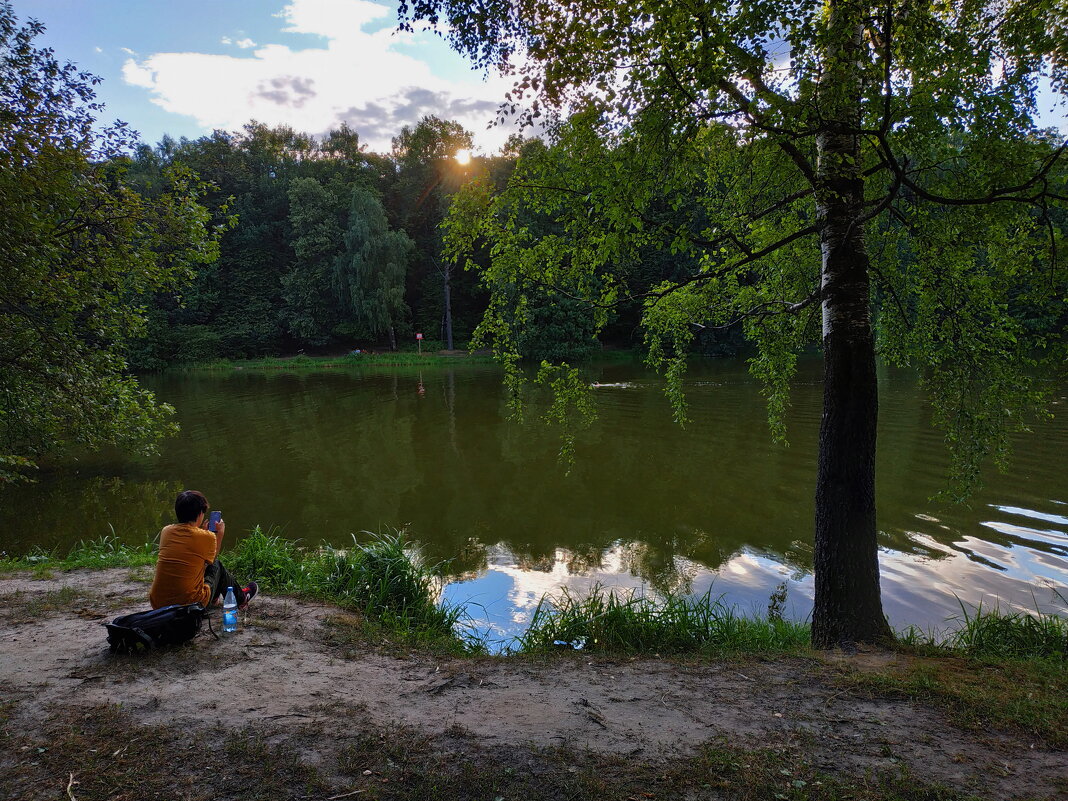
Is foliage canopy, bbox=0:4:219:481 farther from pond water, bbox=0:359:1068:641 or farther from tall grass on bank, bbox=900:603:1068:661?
tall grass on bank, bbox=900:603:1068:661

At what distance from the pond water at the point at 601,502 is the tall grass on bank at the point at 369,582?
29.6 inches

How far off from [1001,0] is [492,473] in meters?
11.6

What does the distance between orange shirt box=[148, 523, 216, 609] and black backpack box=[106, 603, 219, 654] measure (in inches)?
8.3

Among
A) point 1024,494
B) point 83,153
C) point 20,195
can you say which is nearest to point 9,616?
point 20,195

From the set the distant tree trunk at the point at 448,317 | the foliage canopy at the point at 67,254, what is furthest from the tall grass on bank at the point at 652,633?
the distant tree trunk at the point at 448,317

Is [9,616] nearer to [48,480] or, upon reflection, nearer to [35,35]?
[35,35]

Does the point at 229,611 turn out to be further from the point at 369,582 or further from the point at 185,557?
the point at 369,582

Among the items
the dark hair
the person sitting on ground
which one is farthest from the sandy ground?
the dark hair

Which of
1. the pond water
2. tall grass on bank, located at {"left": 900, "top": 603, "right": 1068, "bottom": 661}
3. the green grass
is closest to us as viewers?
the green grass

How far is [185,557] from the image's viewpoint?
4.80 meters

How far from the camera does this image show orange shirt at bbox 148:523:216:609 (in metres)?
4.77

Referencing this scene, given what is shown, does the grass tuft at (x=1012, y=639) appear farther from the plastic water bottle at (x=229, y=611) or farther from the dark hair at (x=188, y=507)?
the dark hair at (x=188, y=507)

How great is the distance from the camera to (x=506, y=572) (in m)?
8.51

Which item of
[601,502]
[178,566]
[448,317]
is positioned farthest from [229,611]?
[448,317]
